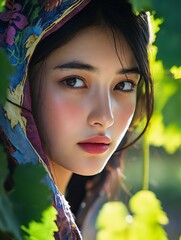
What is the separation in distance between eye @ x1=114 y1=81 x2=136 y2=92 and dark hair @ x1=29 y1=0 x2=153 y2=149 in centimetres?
3

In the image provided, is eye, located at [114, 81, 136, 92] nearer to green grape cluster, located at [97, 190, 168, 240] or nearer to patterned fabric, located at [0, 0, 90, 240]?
patterned fabric, located at [0, 0, 90, 240]

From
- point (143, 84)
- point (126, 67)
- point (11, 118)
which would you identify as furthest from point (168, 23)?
point (143, 84)

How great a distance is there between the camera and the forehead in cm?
132

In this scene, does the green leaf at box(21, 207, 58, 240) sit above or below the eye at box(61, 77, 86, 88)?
below

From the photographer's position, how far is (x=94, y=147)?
1.37 meters

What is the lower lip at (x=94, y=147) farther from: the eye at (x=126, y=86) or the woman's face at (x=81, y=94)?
the eye at (x=126, y=86)

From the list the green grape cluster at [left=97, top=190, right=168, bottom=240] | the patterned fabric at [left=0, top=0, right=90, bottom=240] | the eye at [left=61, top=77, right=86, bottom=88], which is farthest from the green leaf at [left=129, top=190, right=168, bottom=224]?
the eye at [left=61, top=77, right=86, bottom=88]

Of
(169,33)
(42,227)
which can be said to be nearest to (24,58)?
(42,227)

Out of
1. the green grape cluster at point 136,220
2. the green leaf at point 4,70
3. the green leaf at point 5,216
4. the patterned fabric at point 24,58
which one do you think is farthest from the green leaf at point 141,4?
the patterned fabric at point 24,58

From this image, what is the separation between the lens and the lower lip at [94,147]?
1.36m

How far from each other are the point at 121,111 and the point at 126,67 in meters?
0.10

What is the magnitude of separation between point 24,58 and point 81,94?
152 millimetres

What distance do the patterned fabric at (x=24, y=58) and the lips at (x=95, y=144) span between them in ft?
0.36

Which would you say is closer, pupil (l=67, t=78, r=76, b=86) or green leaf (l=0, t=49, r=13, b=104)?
green leaf (l=0, t=49, r=13, b=104)
